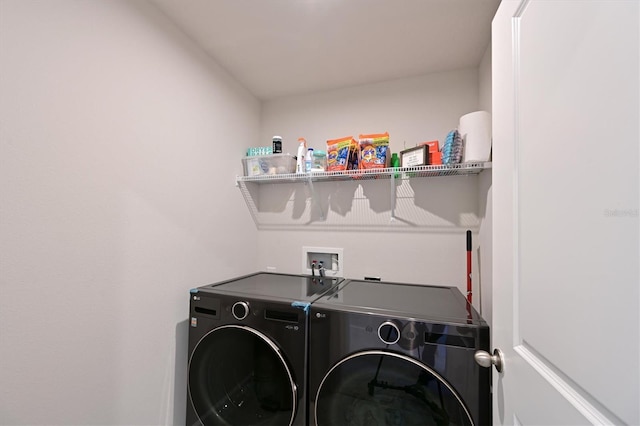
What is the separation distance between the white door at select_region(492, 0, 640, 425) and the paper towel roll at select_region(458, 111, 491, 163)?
55 centimetres

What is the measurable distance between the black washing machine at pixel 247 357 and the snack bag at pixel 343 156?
840mm

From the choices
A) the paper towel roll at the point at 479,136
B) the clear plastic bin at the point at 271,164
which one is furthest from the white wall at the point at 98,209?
the paper towel roll at the point at 479,136

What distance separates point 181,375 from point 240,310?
23.1 inches

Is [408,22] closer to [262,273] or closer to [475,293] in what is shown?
[475,293]

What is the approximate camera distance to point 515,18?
77cm

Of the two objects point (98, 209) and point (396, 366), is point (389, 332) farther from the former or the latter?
point (98, 209)

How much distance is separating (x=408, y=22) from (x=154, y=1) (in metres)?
1.31

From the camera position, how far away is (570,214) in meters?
0.53

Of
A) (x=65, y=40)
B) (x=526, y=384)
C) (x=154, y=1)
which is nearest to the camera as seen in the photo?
(x=526, y=384)

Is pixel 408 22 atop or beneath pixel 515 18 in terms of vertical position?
atop

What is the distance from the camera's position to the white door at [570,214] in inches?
16.6

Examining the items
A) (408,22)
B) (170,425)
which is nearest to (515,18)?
(408,22)

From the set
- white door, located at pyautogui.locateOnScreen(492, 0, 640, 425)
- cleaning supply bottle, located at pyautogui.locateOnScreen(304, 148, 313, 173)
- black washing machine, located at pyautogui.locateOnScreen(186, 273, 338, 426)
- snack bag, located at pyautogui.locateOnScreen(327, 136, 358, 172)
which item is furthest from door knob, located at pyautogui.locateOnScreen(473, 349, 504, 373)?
cleaning supply bottle, located at pyautogui.locateOnScreen(304, 148, 313, 173)

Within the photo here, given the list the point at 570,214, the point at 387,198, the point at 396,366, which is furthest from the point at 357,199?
the point at 570,214
